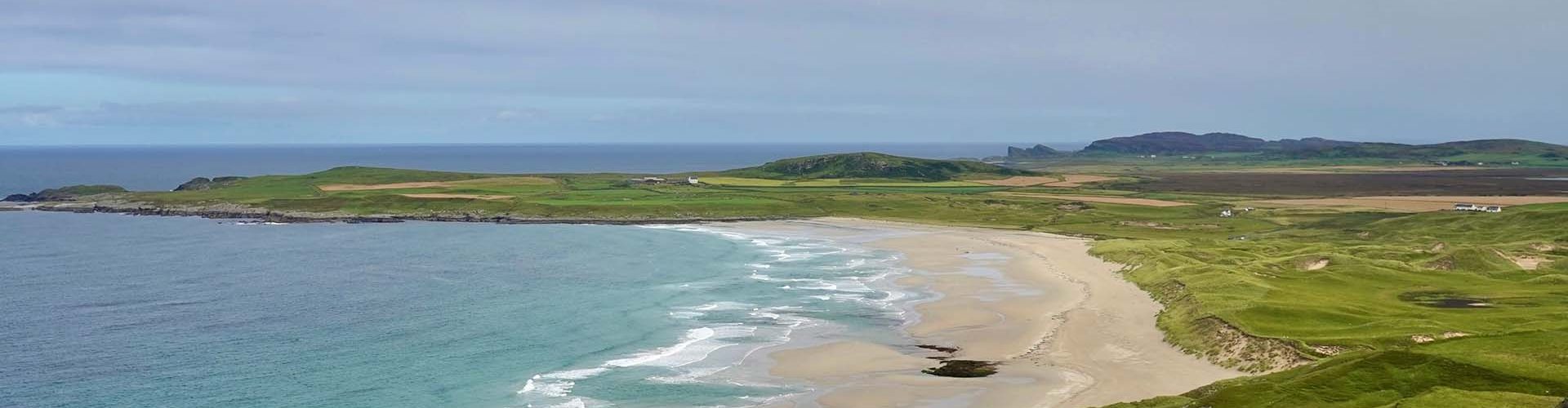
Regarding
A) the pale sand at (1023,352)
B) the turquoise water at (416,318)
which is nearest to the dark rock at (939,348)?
the pale sand at (1023,352)

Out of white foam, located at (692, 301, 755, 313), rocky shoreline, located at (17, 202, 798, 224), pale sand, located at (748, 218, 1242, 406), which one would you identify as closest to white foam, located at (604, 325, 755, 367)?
pale sand, located at (748, 218, 1242, 406)

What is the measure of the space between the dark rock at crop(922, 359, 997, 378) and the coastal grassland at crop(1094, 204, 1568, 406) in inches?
416

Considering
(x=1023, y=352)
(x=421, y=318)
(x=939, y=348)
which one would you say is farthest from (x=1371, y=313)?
(x=421, y=318)

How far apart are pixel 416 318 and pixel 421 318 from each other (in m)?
0.30

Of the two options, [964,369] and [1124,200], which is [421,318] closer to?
[964,369]

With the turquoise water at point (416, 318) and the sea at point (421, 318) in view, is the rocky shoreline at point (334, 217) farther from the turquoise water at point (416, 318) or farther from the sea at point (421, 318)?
the turquoise water at point (416, 318)

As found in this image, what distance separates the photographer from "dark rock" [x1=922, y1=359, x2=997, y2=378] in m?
52.1

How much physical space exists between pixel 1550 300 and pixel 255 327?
243 feet

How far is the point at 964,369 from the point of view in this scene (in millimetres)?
53469

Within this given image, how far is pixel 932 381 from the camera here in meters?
50.6

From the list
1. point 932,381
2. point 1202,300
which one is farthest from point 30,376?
point 1202,300

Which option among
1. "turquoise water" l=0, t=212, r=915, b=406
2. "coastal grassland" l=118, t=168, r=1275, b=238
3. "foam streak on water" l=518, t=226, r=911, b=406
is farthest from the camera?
"coastal grassland" l=118, t=168, r=1275, b=238

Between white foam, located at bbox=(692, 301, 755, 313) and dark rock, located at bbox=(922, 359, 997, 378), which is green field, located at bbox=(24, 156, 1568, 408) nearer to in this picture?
dark rock, located at bbox=(922, 359, 997, 378)

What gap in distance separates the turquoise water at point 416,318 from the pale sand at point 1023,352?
3222mm
